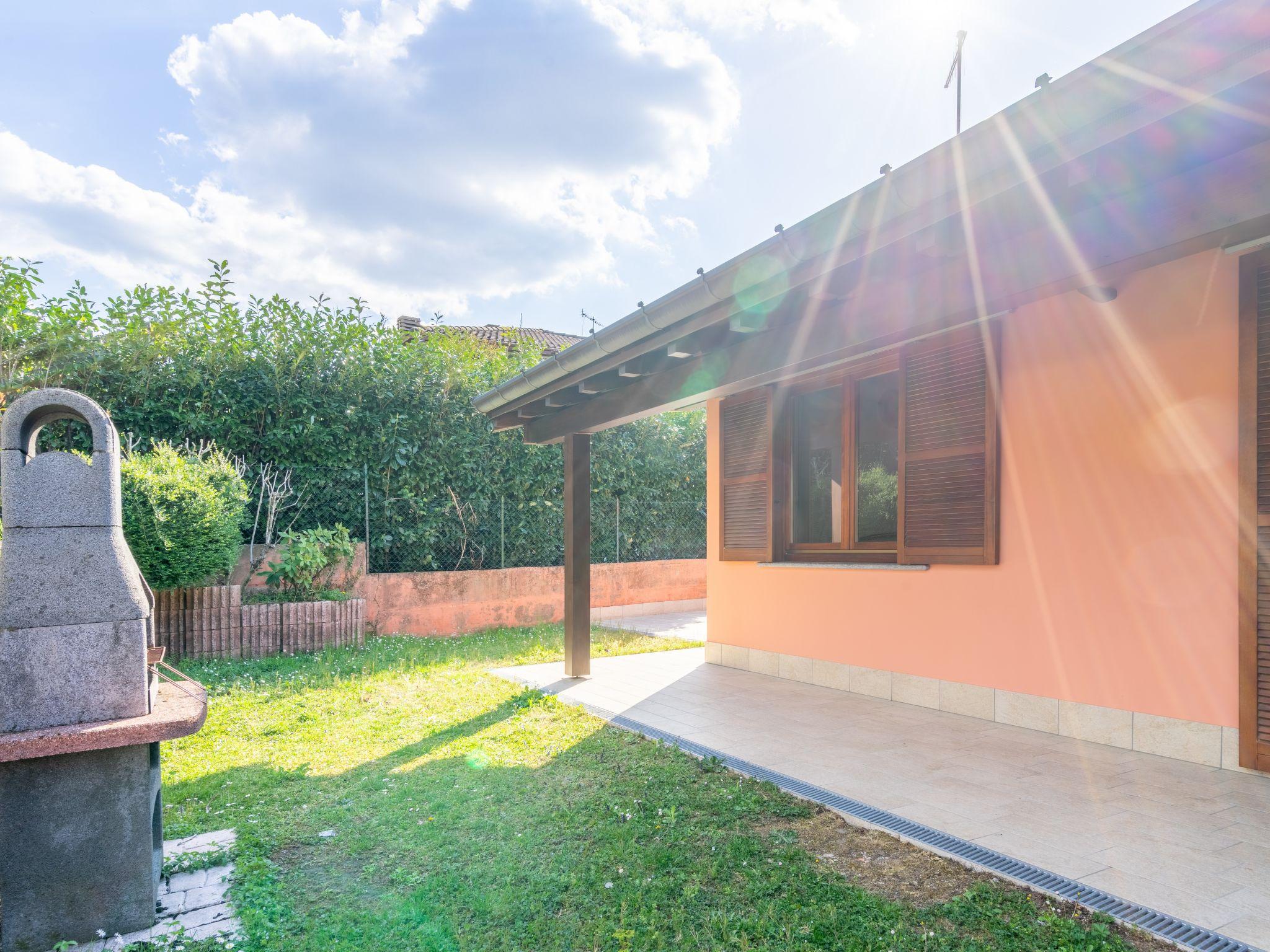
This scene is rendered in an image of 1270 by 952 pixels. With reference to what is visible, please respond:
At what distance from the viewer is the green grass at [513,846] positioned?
7.66 feet

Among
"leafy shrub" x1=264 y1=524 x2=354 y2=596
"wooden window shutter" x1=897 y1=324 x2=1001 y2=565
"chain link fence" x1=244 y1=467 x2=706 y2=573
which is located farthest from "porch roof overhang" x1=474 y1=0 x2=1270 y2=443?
"chain link fence" x1=244 y1=467 x2=706 y2=573

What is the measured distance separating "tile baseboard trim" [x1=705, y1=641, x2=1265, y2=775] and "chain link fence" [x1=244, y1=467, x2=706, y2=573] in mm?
4615

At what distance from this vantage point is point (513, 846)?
10.0 ft

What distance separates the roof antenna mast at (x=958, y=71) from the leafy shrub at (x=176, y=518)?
287 inches

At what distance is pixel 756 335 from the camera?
430cm

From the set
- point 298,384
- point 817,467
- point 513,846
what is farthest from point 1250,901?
point 298,384

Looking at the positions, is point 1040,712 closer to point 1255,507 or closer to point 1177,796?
point 1177,796

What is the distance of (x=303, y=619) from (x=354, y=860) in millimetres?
5407

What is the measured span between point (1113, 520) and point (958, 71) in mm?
3550

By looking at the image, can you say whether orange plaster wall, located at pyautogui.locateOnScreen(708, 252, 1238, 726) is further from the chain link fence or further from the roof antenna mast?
the chain link fence

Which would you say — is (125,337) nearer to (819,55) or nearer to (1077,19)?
(819,55)

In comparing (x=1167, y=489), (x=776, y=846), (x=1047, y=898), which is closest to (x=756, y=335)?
(x=1167, y=489)

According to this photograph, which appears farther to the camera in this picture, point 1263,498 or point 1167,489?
point 1167,489

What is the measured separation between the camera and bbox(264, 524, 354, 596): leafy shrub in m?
7.84
